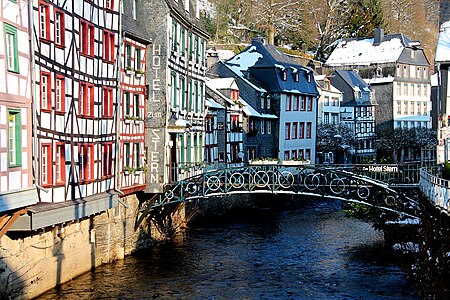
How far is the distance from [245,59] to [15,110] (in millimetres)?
39934

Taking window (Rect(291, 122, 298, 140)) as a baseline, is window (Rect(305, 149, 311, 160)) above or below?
below

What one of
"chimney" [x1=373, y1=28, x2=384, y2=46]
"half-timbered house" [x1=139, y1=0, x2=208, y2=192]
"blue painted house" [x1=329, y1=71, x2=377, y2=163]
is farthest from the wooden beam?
"chimney" [x1=373, y1=28, x2=384, y2=46]

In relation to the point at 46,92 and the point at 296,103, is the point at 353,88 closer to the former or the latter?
the point at 296,103

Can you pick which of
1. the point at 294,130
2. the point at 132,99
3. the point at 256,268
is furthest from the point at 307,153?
the point at 256,268

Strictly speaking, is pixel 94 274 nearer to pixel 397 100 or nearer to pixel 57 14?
pixel 57 14

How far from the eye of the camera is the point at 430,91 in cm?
8288

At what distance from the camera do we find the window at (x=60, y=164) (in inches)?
926

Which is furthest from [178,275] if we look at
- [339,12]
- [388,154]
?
[339,12]

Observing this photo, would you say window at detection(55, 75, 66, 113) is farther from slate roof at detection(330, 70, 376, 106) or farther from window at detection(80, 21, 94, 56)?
slate roof at detection(330, 70, 376, 106)

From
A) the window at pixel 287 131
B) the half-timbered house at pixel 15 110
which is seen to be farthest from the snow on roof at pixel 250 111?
the half-timbered house at pixel 15 110

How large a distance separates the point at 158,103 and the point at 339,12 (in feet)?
210

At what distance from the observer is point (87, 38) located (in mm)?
25797

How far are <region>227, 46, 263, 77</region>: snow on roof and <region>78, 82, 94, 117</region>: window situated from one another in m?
30.7

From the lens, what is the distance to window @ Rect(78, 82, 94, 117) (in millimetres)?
25547
